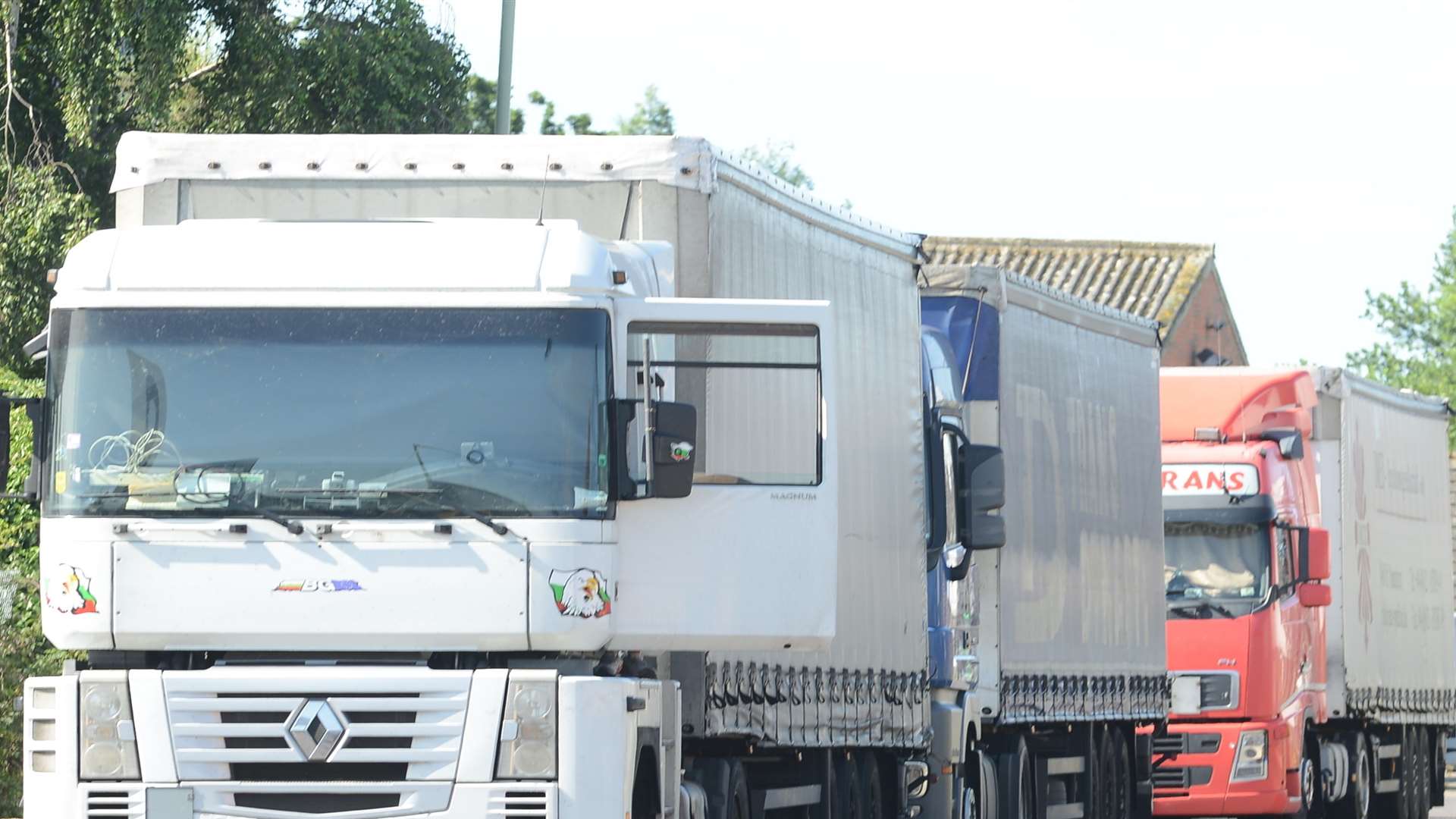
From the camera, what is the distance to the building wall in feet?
165

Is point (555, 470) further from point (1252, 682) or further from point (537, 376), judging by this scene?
point (1252, 682)

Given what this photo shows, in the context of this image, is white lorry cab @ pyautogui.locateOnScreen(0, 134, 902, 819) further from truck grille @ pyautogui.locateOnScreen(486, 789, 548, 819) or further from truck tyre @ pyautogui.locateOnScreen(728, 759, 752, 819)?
truck tyre @ pyautogui.locateOnScreen(728, 759, 752, 819)

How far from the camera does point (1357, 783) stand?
987 inches

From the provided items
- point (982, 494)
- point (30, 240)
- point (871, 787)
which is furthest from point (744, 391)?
point (30, 240)

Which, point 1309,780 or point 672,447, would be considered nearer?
point 672,447

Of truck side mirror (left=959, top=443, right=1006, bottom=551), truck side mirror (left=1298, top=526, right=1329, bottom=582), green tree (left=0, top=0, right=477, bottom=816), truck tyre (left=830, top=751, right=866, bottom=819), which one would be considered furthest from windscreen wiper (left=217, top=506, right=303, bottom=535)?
truck side mirror (left=1298, top=526, right=1329, bottom=582)

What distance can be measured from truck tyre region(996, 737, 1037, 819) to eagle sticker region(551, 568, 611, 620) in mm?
8131

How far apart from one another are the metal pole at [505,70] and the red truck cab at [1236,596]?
20.9 ft

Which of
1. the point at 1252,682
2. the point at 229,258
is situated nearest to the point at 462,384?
the point at 229,258

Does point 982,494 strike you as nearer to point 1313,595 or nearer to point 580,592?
point 580,592

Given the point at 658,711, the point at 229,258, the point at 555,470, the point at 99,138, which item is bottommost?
the point at 658,711

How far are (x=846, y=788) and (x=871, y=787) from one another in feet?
2.04

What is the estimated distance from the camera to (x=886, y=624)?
1466cm

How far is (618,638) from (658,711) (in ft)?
1.58
